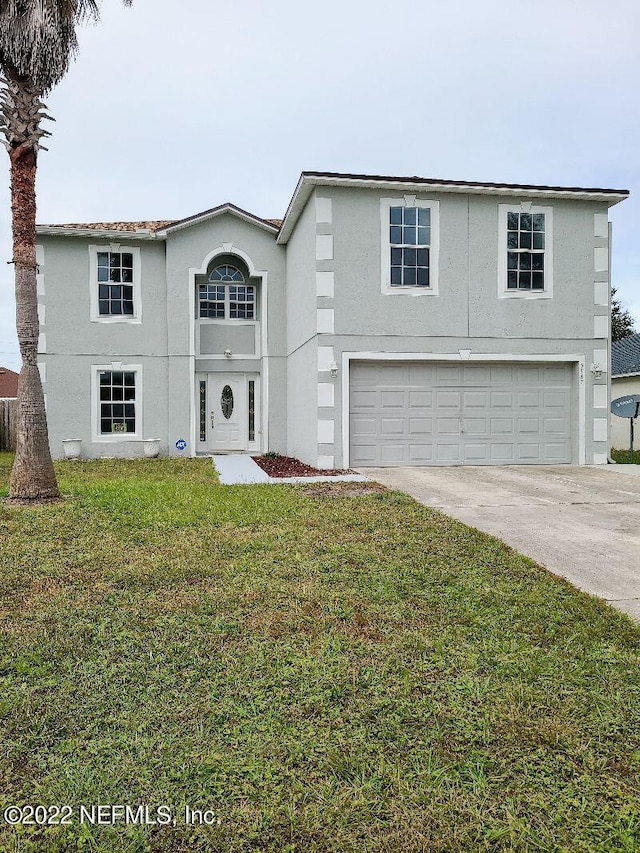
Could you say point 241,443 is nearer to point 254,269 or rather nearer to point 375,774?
point 254,269

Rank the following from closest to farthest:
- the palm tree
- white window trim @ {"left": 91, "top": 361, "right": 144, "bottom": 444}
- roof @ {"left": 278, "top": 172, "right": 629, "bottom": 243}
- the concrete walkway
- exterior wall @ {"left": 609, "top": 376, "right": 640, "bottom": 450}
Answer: the palm tree → the concrete walkway → roof @ {"left": 278, "top": 172, "right": 629, "bottom": 243} → white window trim @ {"left": 91, "top": 361, "right": 144, "bottom": 444} → exterior wall @ {"left": 609, "top": 376, "right": 640, "bottom": 450}

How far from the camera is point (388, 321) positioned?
12750mm

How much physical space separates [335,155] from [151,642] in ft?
102

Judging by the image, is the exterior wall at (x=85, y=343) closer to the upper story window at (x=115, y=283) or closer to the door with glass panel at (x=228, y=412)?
the upper story window at (x=115, y=283)

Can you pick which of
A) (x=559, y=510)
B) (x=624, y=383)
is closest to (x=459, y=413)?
(x=559, y=510)

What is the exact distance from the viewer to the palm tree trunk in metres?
8.61

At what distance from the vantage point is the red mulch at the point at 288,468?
11984mm

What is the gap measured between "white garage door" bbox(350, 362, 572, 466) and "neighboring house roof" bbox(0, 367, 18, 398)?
109 feet

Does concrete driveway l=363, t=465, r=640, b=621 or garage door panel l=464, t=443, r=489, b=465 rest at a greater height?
garage door panel l=464, t=443, r=489, b=465

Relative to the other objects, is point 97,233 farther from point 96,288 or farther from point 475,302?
point 475,302

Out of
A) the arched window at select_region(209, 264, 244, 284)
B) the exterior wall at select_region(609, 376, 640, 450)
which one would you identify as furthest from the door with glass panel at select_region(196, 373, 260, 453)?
the exterior wall at select_region(609, 376, 640, 450)

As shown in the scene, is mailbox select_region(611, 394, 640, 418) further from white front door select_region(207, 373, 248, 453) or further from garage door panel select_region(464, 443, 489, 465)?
white front door select_region(207, 373, 248, 453)

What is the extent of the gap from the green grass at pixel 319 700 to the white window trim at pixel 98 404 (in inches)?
424

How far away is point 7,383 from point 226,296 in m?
29.7
